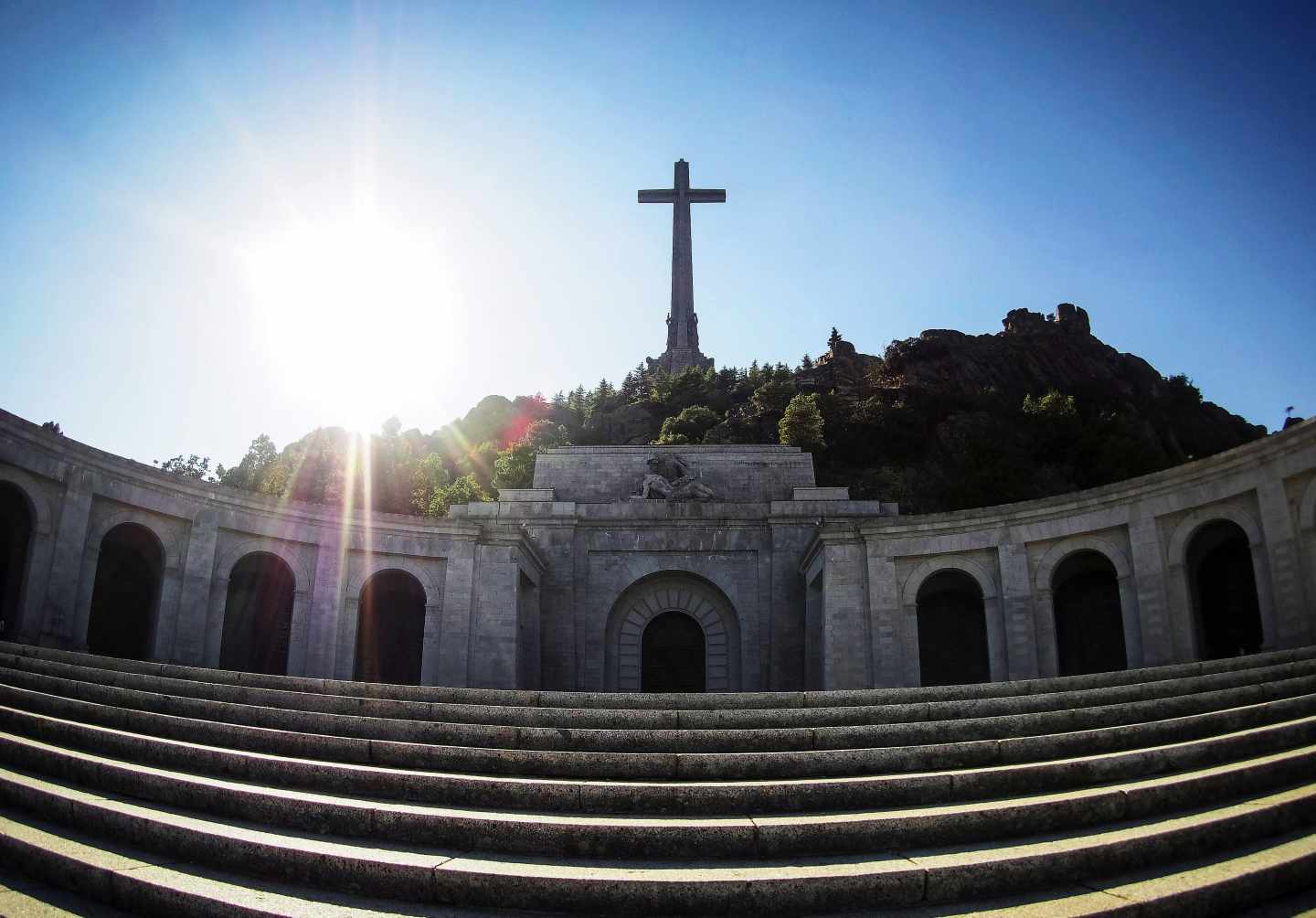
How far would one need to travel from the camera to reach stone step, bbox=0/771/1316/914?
6.63 m

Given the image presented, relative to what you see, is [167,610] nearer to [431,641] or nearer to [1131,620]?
[431,641]

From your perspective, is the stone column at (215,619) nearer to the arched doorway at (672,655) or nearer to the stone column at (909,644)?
the arched doorway at (672,655)

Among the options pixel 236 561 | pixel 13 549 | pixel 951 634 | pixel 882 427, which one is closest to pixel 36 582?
pixel 13 549

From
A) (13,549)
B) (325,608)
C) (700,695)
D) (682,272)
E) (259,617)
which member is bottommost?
(700,695)

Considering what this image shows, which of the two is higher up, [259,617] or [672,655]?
[259,617]

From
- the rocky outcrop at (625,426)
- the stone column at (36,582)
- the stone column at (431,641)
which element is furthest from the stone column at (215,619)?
the rocky outcrop at (625,426)

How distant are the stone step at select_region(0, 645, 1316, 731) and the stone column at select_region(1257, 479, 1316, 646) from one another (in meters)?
5.68

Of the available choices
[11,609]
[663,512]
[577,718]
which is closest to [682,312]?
[663,512]

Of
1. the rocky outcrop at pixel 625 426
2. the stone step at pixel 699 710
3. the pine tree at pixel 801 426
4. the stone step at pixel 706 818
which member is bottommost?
the stone step at pixel 706 818

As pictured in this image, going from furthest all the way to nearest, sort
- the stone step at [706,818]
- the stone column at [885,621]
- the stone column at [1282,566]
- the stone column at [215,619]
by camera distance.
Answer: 1. the stone column at [885,621]
2. the stone column at [215,619]
3. the stone column at [1282,566]
4. the stone step at [706,818]

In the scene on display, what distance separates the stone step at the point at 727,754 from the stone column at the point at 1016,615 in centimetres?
1311

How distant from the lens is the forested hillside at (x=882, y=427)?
5397 cm

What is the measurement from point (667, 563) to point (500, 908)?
22098 mm

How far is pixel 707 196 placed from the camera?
2645 inches
